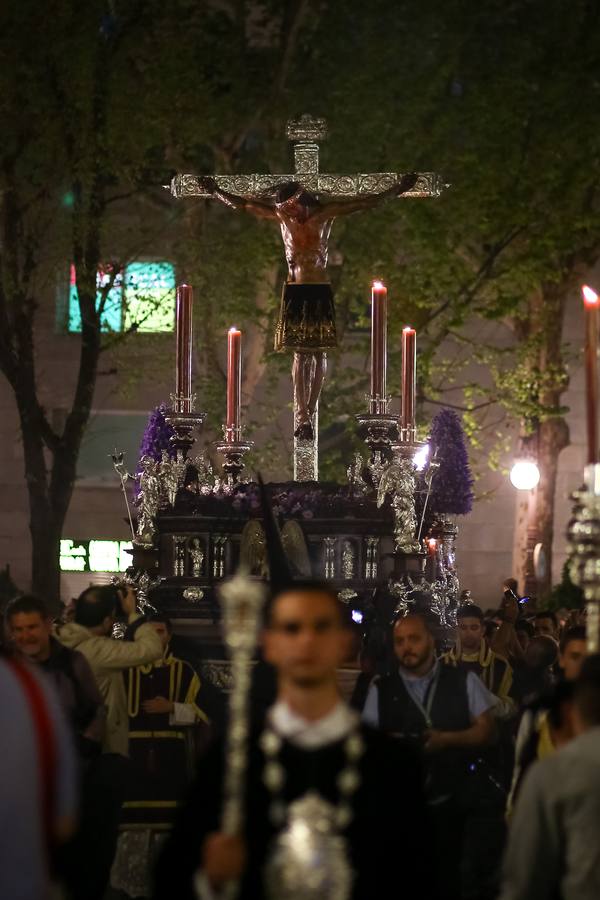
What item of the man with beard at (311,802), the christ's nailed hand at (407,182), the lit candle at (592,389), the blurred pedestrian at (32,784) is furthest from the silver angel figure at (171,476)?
the man with beard at (311,802)

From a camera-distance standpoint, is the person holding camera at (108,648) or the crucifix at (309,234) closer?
the person holding camera at (108,648)

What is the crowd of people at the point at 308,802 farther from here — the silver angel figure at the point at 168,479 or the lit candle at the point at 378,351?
the silver angel figure at the point at 168,479

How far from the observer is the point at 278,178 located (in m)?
19.8

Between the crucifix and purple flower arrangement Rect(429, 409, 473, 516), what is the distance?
5.38 metres

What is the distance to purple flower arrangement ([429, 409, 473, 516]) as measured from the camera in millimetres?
25547

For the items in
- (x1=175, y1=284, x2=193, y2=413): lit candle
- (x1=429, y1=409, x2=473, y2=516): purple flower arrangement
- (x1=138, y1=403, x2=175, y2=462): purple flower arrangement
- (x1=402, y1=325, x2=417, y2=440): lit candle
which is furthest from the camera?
(x1=429, y1=409, x2=473, y2=516): purple flower arrangement

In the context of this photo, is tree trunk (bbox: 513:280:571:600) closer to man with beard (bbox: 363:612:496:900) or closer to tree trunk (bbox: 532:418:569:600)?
tree trunk (bbox: 532:418:569:600)

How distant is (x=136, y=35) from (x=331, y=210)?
10.4 metres

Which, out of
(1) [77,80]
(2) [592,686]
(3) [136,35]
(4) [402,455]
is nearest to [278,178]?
(4) [402,455]

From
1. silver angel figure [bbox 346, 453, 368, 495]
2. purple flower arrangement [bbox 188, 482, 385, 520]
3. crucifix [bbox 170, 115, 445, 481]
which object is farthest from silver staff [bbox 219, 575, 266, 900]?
crucifix [bbox 170, 115, 445, 481]

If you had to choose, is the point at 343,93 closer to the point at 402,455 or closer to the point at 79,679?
the point at 402,455

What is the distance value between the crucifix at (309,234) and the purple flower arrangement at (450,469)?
538 cm

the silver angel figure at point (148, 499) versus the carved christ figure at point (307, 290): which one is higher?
the carved christ figure at point (307, 290)

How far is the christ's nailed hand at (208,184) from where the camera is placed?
2009cm
